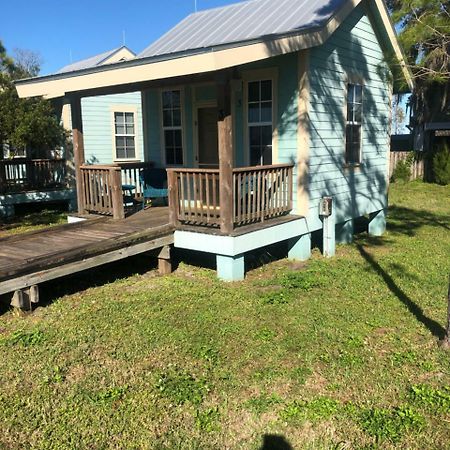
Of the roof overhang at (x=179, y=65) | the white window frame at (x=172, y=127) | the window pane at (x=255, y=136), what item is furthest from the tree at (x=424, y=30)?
the white window frame at (x=172, y=127)

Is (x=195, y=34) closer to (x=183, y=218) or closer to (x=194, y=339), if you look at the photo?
(x=183, y=218)

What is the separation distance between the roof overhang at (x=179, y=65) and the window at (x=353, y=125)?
3.82 feet

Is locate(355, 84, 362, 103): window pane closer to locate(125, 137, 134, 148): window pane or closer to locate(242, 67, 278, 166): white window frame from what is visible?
locate(242, 67, 278, 166): white window frame

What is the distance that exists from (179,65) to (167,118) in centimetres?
393

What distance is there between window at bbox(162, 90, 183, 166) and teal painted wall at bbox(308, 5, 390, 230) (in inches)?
120

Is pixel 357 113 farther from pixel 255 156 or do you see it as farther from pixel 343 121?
pixel 255 156

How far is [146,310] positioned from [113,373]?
1.49m

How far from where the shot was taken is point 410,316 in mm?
5383

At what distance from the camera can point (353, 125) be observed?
9266mm

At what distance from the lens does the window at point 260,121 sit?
8162 mm

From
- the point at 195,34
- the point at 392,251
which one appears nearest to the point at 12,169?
the point at 195,34

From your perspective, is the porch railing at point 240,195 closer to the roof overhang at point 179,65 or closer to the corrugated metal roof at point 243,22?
the roof overhang at point 179,65

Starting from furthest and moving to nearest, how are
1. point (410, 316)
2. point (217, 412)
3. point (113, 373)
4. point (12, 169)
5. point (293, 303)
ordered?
point (12, 169) < point (293, 303) < point (410, 316) < point (113, 373) < point (217, 412)

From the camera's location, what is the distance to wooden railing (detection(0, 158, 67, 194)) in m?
13.7
